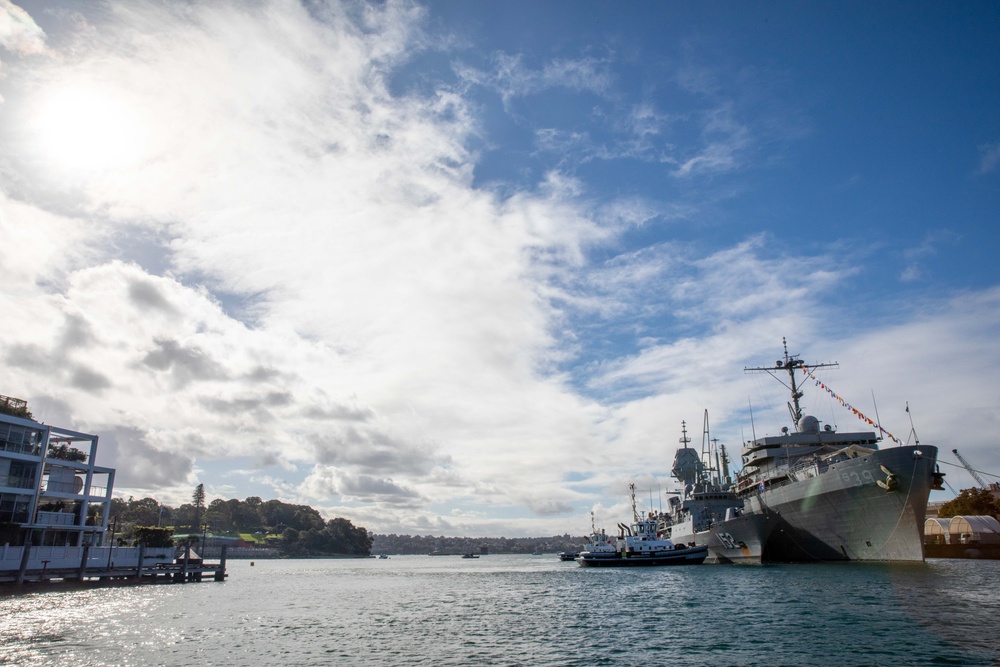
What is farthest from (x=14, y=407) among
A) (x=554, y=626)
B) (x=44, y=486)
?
(x=554, y=626)

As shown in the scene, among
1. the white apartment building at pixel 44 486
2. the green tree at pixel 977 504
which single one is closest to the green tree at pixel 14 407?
the white apartment building at pixel 44 486

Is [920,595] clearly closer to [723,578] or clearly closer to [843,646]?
[843,646]

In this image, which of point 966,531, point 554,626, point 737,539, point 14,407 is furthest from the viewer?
point 966,531

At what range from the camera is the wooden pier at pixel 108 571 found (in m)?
50.4

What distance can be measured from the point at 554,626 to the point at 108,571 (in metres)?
49.0

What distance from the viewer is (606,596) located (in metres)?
52.3

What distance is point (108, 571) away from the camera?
59.9 metres

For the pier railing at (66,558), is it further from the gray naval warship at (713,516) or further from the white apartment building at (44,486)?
the gray naval warship at (713,516)

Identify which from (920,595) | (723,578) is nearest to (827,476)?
(723,578)

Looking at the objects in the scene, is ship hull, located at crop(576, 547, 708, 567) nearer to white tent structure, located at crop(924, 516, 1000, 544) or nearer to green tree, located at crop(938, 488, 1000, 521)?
white tent structure, located at crop(924, 516, 1000, 544)

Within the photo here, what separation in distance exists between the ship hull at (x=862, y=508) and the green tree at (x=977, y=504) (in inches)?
2590

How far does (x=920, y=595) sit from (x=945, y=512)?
104405 millimetres

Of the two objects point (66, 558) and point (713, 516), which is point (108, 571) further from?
point (713, 516)

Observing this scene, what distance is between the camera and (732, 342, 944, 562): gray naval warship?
5581 centimetres
